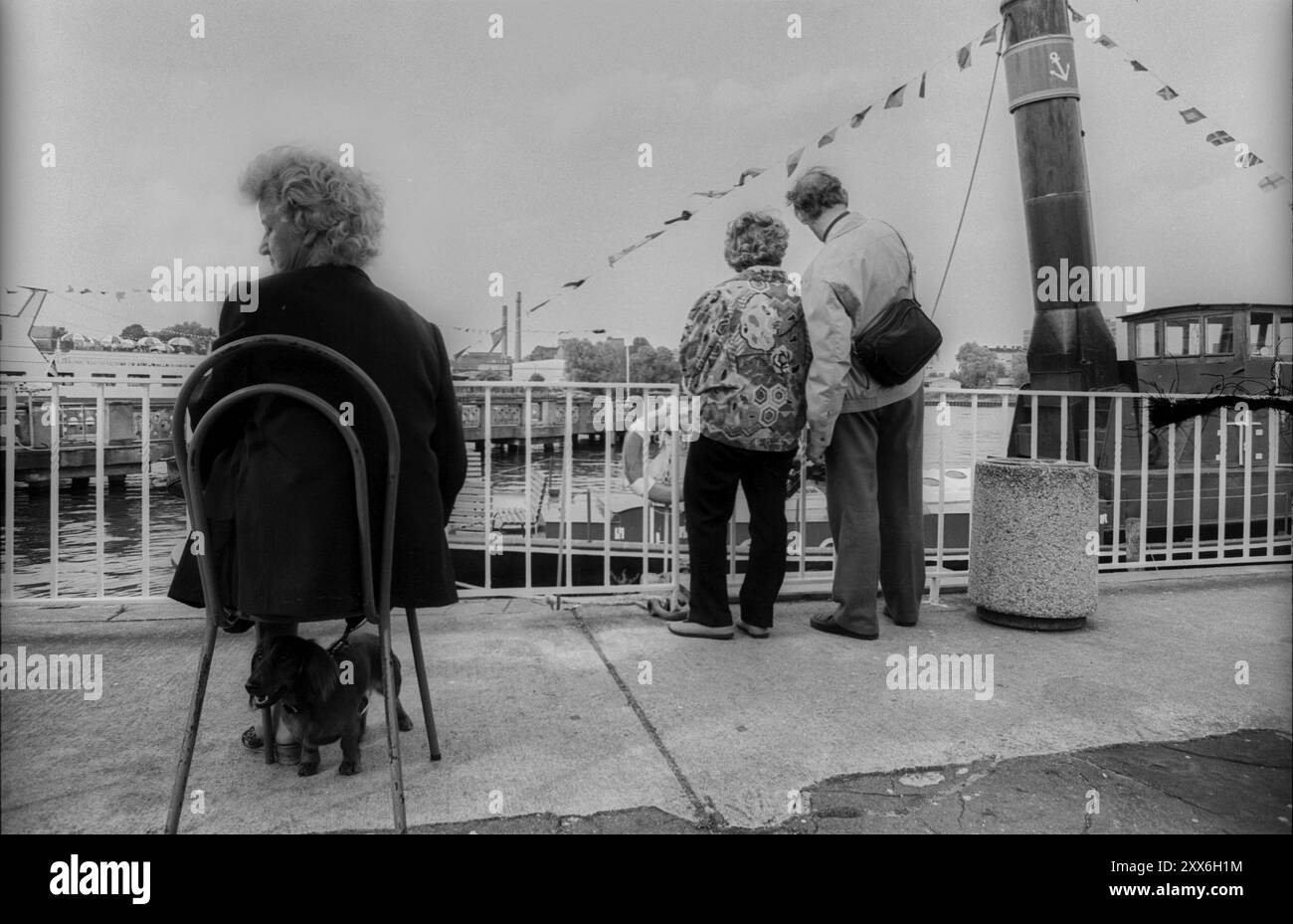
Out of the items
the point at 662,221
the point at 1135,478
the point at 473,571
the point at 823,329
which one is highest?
the point at 662,221

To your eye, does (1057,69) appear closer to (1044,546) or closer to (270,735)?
(1044,546)

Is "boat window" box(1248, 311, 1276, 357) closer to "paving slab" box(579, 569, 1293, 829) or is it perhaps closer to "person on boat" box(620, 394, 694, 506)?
"paving slab" box(579, 569, 1293, 829)

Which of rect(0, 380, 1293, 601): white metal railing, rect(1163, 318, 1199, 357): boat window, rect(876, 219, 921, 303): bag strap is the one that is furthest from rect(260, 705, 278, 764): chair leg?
rect(1163, 318, 1199, 357): boat window

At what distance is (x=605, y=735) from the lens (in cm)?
236

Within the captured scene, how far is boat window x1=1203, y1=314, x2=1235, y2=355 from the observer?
28.7 feet

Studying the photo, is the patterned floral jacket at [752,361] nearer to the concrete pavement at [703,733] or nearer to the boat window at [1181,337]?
the concrete pavement at [703,733]

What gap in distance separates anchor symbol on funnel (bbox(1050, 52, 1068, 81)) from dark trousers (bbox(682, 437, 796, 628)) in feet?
11.5

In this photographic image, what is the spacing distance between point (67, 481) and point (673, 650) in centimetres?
3562

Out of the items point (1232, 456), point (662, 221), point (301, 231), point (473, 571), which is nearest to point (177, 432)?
point (301, 231)

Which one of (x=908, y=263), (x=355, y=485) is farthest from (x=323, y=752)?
(x=908, y=263)

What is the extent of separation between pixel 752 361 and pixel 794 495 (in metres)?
2.69

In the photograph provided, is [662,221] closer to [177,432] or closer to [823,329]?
[823,329]

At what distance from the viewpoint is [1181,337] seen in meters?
9.07

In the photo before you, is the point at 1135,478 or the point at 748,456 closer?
the point at 748,456
